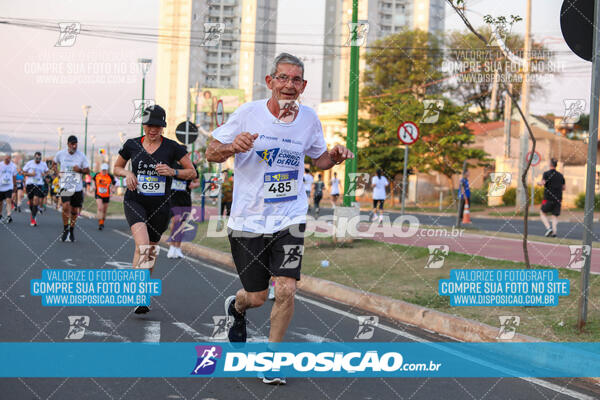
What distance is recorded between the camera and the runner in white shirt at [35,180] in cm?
1823

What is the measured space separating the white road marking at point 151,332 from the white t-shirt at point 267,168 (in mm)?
1601

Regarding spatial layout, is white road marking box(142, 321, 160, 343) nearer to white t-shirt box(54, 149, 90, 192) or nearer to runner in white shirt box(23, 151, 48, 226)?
white t-shirt box(54, 149, 90, 192)

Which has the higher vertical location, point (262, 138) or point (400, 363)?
point (262, 138)

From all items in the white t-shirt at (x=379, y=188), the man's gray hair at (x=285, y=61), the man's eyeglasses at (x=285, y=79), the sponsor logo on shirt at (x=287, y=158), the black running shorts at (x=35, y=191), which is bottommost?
the black running shorts at (x=35, y=191)

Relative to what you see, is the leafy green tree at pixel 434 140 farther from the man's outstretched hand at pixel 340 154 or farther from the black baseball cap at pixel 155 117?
the man's outstretched hand at pixel 340 154

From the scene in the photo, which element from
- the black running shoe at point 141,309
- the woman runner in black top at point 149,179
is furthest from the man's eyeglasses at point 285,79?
the black running shoe at point 141,309

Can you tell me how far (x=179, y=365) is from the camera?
5090 mm

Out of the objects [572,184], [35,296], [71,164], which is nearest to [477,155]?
[572,184]

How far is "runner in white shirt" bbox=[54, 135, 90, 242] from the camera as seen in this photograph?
41.1ft

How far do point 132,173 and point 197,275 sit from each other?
11.1 feet

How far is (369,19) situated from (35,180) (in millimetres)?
83063

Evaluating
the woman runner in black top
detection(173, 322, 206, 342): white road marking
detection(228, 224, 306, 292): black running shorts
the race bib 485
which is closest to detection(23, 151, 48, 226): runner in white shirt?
the woman runner in black top

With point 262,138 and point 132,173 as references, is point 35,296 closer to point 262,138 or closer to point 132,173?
point 132,173

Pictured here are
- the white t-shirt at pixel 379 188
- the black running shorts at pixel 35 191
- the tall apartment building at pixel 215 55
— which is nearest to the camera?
the black running shorts at pixel 35 191
